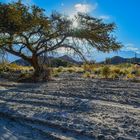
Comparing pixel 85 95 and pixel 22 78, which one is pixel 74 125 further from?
pixel 22 78

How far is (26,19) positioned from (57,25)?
244cm

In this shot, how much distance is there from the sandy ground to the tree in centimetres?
752

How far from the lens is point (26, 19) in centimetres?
2198

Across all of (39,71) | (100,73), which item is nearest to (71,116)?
(39,71)

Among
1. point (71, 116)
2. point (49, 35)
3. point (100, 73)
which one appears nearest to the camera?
point (71, 116)

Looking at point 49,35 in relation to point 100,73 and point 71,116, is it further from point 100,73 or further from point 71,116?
point 71,116

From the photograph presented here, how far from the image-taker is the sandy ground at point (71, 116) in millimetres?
9094

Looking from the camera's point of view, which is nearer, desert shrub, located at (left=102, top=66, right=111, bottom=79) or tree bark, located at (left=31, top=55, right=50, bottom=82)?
tree bark, located at (left=31, top=55, right=50, bottom=82)

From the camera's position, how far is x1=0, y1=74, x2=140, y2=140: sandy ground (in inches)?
358

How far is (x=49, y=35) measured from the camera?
77.9 ft

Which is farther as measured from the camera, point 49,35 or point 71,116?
point 49,35

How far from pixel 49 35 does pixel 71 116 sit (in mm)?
13424

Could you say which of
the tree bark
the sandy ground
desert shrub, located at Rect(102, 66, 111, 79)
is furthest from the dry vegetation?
the sandy ground

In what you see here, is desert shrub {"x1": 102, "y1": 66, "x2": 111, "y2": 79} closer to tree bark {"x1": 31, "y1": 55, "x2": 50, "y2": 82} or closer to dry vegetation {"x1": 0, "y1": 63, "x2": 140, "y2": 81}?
dry vegetation {"x1": 0, "y1": 63, "x2": 140, "y2": 81}
